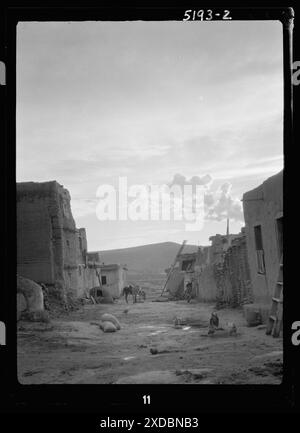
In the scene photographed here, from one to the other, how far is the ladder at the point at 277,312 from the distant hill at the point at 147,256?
6373 cm

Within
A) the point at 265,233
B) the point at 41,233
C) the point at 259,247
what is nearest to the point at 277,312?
the point at 265,233

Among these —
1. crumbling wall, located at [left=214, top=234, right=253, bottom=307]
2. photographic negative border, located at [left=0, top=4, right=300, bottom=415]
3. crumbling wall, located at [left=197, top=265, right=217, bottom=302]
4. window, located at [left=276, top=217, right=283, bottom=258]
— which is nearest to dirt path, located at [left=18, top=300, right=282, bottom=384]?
photographic negative border, located at [left=0, top=4, right=300, bottom=415]

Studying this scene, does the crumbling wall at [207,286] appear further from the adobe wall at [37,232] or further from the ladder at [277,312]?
the ladder at [277,312]

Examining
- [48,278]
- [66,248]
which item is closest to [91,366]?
[48,278]

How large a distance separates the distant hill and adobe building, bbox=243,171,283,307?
61431mm

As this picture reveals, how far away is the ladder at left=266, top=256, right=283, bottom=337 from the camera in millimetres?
6617

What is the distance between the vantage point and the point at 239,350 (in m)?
6.00

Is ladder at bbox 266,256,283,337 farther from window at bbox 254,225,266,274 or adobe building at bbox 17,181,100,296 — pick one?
adobe building at bbox 17,181,100,296

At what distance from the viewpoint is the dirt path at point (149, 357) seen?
4344 mm

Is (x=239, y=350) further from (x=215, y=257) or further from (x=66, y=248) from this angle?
(x=215, y=257)

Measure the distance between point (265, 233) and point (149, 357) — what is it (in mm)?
4047
